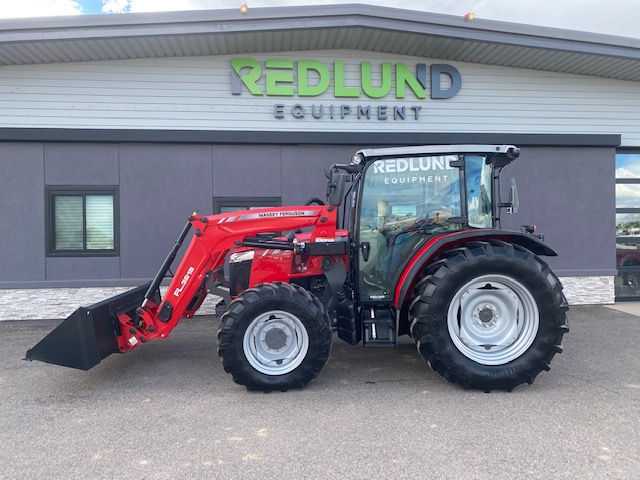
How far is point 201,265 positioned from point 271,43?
187 inches

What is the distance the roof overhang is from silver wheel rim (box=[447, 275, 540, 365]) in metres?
4.88

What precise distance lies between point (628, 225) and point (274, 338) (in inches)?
310

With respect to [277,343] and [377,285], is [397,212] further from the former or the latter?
[277,343]

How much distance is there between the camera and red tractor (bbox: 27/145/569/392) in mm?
3908

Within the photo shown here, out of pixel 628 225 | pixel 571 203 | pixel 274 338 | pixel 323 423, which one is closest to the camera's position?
pixel 323 423

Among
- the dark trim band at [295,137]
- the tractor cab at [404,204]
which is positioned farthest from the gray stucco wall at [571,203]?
the tractor cab at [404,204]

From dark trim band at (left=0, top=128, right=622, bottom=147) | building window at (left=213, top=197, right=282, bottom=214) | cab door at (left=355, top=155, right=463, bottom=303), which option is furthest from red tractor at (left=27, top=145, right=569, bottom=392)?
dark trim band at (left=0, top=128, right=622, bottom=147)

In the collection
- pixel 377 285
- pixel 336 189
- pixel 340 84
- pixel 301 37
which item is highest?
pixel 301 37

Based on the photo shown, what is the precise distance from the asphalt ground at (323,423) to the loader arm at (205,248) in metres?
0.56

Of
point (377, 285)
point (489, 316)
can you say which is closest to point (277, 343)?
point (377, 285)

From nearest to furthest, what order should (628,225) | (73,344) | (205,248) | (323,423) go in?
(323,423)
(73,344)
(205,248)
(628,225)

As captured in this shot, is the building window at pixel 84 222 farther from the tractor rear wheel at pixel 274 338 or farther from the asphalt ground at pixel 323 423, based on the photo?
the tractor rear wheel at pixel 274 338

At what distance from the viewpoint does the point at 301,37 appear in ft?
24.0

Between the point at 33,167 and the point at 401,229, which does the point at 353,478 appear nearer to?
the point at 401,229
